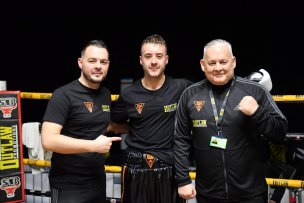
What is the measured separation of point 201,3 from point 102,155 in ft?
15.8

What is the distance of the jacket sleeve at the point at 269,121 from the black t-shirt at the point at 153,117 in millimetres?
616

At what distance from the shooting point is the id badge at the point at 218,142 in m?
2.06

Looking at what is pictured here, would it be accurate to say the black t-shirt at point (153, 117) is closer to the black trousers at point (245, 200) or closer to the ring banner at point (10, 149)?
the black trousers at point (245, 200)

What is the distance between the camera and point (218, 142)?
2070 mm

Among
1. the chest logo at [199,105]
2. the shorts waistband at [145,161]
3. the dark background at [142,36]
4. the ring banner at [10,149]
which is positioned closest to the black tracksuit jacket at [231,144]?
the chest logo at [199,105]

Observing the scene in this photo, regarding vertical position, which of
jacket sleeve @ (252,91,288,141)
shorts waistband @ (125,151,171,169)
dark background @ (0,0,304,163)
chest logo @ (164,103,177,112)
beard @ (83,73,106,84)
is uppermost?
dark background @ (0,0,304,163)

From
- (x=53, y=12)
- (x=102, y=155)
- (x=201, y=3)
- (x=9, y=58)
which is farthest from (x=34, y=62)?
(x=102, y=155)

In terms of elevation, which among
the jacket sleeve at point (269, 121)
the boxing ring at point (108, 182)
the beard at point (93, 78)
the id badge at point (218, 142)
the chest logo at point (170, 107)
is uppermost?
the beard at point (93, 78)

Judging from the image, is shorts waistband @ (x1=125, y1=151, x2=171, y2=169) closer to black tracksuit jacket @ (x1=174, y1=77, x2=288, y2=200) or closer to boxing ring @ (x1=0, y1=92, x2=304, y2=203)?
black tracksuit jacket @ (x1=174, y1=77, x2=288, y2=200)

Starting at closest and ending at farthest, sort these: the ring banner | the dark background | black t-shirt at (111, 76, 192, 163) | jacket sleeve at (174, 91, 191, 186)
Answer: jacket sleeve at (174, 91, 191, 186)
black t-shirt at (111, 76, 192, 163)
the ring banner
the dark background

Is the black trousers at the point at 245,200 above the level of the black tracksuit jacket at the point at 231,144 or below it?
below

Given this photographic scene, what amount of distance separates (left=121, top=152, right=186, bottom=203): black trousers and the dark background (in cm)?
450

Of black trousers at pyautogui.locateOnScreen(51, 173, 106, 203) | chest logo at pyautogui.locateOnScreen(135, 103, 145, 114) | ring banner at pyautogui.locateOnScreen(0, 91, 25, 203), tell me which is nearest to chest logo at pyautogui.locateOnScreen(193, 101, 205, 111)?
chest logo at pyautogui.locateOnScreen(135, 103, 145, 114)

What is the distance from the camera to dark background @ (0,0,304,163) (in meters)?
6.45
